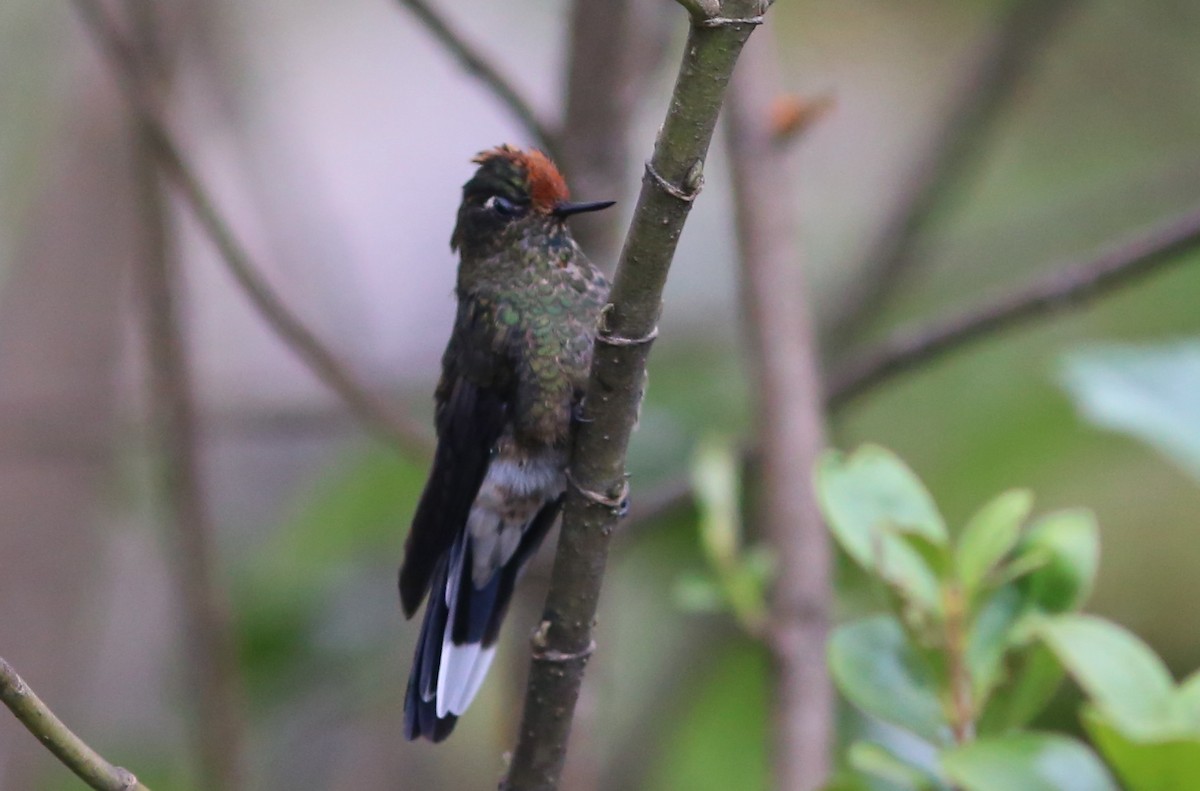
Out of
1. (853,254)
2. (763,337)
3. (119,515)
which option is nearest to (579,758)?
(763,337)

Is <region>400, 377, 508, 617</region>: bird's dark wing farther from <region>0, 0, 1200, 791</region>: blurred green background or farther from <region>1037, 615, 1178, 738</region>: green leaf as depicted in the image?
<region>1037, 615, 1178, 738</region>: green leaf

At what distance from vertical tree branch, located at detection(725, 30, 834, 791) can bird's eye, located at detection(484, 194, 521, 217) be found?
1.81 feet

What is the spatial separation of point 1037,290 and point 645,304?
1400 mm

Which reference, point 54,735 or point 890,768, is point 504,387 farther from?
point 54,735

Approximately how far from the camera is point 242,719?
319cm

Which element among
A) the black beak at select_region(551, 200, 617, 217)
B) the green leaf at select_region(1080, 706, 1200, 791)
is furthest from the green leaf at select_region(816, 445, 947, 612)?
the black beak at select_region(551, 200, 617, 217)

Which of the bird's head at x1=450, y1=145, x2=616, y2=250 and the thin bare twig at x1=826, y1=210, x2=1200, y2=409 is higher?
the bird's head at x1=450, y1=145, x2=616, y2=250

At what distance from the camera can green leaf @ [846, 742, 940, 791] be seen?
1360 mm

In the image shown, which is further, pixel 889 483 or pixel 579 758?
pixel 579 758

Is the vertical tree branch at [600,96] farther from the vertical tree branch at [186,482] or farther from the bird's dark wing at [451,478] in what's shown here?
the vertical tree branch at [186,482]

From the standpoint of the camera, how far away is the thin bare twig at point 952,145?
3367 millimetres

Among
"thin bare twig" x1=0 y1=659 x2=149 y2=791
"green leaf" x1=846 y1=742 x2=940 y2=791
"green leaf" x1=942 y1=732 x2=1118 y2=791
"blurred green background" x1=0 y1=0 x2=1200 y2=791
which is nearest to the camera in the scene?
"thin bare twig" x1=0 y1=659 x2=149 y2=791

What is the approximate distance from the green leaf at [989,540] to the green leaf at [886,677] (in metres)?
0.10

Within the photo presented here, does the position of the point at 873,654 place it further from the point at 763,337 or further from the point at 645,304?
the point at 763,337
